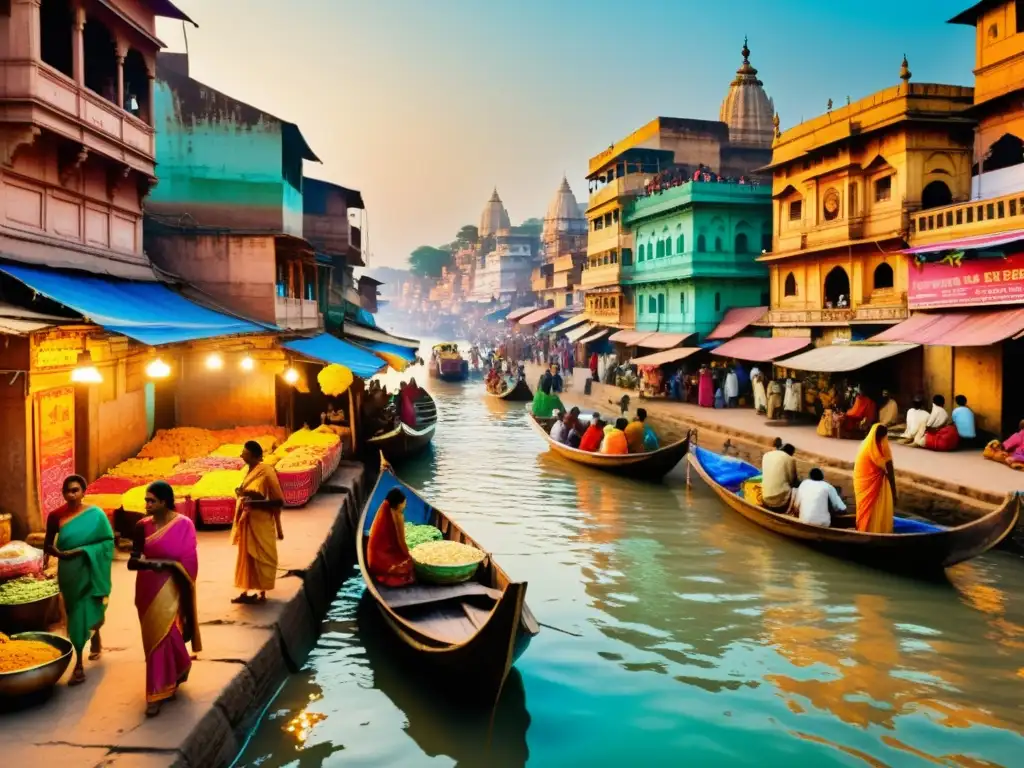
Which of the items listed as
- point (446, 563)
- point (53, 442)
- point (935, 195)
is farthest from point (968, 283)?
point (53, 442)

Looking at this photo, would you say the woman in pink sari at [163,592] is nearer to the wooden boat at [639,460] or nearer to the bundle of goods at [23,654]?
the bundle of goods at [23,654]

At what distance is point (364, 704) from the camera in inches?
293

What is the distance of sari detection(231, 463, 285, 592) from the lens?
7.76m

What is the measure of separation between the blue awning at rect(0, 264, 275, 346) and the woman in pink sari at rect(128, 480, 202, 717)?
368 centimetres

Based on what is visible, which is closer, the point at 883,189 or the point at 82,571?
the point at 82,571

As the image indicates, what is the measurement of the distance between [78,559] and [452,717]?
3.32 metres

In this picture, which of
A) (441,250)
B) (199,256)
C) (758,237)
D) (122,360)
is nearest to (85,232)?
(122,360)

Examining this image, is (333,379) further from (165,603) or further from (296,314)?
(165,603)

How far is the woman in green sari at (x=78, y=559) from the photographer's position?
6.10 meters

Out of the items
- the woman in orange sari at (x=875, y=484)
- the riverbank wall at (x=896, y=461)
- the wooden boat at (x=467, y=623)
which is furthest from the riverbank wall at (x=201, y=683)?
the riverbank wall at (x=896, y=461)

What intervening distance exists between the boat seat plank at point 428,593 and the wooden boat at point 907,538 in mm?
5415

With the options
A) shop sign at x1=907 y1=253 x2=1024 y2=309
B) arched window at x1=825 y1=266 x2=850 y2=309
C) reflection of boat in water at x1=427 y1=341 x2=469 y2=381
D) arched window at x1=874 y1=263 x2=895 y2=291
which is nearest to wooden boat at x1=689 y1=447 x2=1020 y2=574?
shop sign at x1=907 y1=253 x2=1024 y2=309

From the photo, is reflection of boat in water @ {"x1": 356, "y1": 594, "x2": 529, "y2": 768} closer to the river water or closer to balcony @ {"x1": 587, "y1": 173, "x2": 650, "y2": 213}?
the river water

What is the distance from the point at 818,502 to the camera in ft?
37.3
